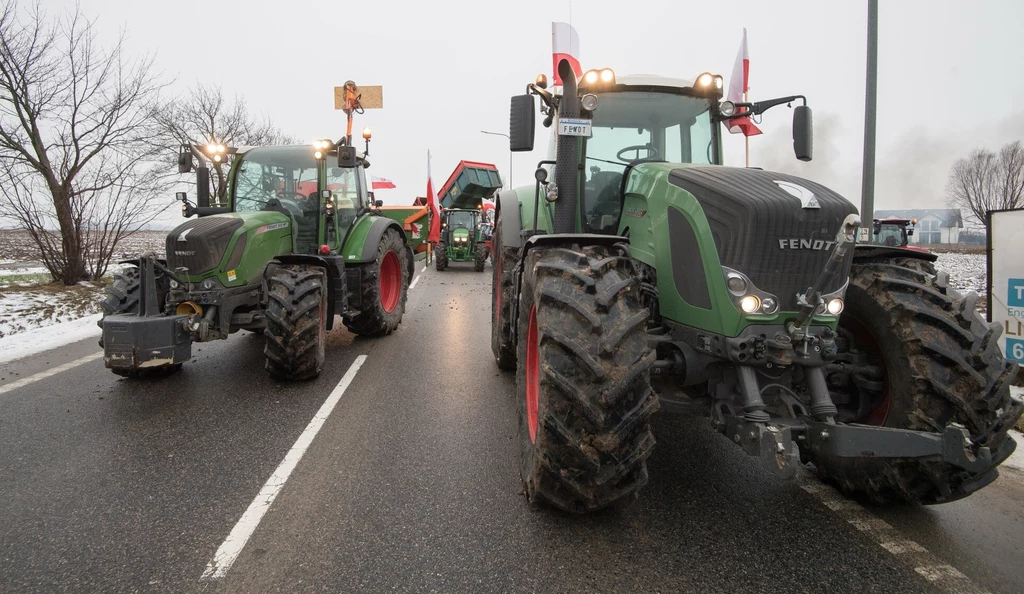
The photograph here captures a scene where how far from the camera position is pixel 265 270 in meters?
5.52

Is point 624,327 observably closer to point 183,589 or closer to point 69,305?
point 183,589

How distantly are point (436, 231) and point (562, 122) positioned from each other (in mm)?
12655

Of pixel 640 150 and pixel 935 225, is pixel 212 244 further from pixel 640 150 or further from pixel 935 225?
pixel 935 225

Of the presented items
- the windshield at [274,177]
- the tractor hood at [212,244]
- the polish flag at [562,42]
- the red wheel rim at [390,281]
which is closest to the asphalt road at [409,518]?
the tractor hood at [212,244]

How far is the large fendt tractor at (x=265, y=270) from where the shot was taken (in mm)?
4672

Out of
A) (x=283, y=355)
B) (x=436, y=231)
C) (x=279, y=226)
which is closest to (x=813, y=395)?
(x=283, y=355)

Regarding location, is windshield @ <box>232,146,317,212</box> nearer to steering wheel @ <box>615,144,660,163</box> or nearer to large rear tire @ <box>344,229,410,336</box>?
large rear tire @ <box>344,229,410,336</box>

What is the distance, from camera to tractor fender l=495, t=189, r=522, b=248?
16.6 ft

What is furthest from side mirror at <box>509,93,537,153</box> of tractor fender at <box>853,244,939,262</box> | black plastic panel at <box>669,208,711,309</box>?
tractor fender at <box>853,244,939,262</box>

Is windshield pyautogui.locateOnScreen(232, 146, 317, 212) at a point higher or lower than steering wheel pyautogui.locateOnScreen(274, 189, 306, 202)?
higher

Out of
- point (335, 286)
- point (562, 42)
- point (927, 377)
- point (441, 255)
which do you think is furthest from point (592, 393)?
point (441, 255)

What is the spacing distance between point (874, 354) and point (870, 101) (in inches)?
228

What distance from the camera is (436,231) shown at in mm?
15766

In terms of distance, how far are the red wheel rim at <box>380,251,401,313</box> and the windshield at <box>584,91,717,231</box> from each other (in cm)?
468
